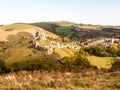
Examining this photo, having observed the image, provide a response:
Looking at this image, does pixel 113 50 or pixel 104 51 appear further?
pixel 113 50

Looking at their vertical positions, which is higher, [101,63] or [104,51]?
[104,51]

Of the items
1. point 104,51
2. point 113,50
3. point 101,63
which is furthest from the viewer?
point 113,50

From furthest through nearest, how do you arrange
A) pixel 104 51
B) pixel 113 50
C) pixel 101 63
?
pixel 113 50, pixel 104 51, pixel 101 63

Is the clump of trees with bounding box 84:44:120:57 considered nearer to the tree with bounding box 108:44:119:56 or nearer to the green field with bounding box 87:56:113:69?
the tree with bounding box 108:44:119:56

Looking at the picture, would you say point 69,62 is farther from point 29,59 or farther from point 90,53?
point 90,53

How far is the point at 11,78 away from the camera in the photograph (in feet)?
57.4

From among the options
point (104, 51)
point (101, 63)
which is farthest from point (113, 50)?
point (101, 63)

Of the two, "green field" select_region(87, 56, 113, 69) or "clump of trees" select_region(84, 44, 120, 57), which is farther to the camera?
"clump of trees" select_region(84, 44, 120, 57)

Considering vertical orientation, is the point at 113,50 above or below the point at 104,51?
below

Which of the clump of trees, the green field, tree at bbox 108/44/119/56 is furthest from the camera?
tree at bbox 108/44/119/56

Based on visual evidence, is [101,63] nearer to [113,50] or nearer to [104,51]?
[104,51]

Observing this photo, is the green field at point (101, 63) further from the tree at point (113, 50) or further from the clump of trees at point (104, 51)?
the tree at point (113, 50)

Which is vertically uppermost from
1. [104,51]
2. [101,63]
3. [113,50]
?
[104,51]

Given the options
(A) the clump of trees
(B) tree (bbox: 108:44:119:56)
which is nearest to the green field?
(A) the clump of trees
